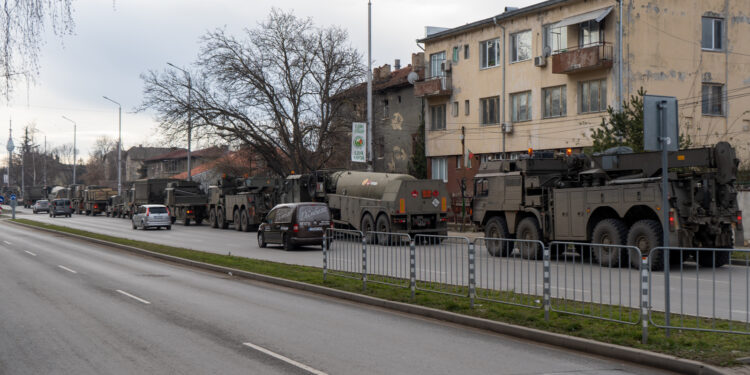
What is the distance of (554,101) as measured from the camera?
36594 mm

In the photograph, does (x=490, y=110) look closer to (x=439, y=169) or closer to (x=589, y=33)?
(x=439, y=169)

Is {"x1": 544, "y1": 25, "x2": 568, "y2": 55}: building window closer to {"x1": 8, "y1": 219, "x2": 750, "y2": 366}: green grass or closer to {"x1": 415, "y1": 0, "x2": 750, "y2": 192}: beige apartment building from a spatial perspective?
{"x1": 415, "y1": 0, "x2": 750, "y2": 192}: beige apartment building

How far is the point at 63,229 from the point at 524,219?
88.9ft

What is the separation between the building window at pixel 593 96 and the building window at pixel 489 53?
6.33 meters

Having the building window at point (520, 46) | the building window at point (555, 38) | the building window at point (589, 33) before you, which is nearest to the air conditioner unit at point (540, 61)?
the building window at point (555, 38)

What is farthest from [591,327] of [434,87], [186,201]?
[186,201]

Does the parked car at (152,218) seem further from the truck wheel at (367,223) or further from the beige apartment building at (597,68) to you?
the beige apartment building at (597,68)

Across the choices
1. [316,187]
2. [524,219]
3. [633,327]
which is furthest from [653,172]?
[316,187]

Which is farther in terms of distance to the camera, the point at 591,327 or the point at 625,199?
the point at 625,199

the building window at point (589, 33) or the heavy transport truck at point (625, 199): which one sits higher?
the building window at point (589, 33)

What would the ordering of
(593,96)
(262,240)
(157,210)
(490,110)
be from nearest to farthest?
1. (262,240)
2. (593,96)
3. (490,110)
4. (157,210)

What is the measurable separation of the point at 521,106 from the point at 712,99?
363 inches

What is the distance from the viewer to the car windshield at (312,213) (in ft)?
82.3

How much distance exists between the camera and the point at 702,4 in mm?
34656
